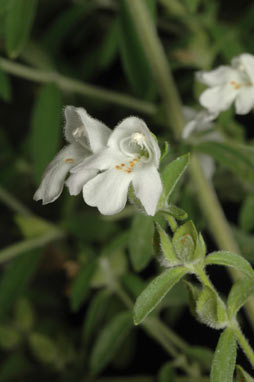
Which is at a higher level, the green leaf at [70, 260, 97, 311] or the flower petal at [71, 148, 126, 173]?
the flower petal at [71, 148, 126, 173]

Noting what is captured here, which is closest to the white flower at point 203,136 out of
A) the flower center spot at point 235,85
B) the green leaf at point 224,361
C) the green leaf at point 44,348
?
the flower center spot at point 235,85

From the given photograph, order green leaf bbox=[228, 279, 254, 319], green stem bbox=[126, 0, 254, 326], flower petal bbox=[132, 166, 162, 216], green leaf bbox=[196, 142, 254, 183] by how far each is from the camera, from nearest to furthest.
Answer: flower petal bbox=[132, 166, 162, 216] < green leaf bbox=[228, 279, 254, 319] < green leaf bbox=[196, 142, 254, 183] < green stem bbox=[126, 0, 254, 326]

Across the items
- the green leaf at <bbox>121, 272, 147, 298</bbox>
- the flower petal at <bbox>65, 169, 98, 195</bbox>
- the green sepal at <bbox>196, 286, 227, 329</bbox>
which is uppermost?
the flower petal at <bbox>65, 169, 98, 195</bbox>

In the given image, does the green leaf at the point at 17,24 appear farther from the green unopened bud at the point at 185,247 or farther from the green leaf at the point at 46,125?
the green unopened bud at the point at 185,247

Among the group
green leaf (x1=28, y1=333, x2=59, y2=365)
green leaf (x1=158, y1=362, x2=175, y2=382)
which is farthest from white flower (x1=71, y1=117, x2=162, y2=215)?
green leaf (x1=28, y1=333, x2=59, y2=365)

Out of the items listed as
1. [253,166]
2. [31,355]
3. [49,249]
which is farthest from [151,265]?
[253,166]

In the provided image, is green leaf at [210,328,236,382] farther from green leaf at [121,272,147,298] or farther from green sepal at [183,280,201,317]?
green leaf at [121,272,147,298]
